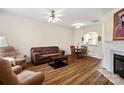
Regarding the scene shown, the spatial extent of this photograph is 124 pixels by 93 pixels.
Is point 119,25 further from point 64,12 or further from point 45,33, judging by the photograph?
point 45,33

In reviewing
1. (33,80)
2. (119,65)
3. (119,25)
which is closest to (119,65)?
(119,65)

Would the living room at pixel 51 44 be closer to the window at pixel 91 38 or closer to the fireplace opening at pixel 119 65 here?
the fireplace opening at pixel 119 65

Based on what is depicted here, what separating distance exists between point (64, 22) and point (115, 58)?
92.1 inches

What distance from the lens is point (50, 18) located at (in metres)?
4.03

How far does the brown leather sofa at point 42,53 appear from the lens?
14.0ft

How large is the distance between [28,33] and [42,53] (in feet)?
3.02

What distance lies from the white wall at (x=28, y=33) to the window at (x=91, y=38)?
8.40 feet

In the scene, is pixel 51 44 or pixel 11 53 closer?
pixel 11 53

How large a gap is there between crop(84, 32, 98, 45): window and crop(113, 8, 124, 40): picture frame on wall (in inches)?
126

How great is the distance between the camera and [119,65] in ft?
11.2

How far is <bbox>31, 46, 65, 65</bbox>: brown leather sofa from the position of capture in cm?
426

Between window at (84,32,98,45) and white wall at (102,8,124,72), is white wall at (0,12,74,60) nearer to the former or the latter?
white wall at (102,8,124,72)
